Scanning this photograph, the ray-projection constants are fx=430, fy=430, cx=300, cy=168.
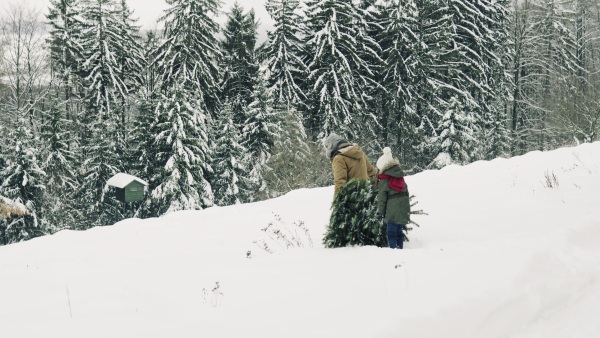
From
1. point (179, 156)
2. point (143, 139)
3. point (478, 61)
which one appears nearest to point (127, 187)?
point (179, 156)

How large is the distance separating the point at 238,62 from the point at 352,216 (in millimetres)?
28521

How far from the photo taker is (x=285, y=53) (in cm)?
2931

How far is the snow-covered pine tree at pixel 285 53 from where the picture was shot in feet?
95.4

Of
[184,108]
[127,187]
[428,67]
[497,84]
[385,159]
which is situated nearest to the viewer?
[385,159]

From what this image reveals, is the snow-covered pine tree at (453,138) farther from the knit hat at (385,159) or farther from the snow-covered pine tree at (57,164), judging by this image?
the snow-covered pine tree at (57,164)

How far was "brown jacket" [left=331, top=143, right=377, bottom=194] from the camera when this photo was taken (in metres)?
5.81

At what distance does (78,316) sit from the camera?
380cm

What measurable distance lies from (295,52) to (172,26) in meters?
8.72

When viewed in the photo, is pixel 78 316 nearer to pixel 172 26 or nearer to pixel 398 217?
pixel 398 217

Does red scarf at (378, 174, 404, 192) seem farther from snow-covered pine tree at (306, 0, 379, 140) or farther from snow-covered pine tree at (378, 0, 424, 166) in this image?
snow-covered pine tree at (378, 0, 424, 166)

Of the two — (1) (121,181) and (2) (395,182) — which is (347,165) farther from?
(1) (121,181)

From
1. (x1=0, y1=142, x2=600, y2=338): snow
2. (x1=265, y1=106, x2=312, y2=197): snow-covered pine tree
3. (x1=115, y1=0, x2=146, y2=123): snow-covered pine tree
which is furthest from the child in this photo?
(x1=115, y1=0, x2=146, y2=123): snow-covered pine tree

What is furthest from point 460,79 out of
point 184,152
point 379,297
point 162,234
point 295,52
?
point 379,297

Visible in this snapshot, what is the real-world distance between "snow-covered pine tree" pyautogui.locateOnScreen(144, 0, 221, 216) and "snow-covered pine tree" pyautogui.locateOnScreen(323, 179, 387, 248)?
19.0 m
